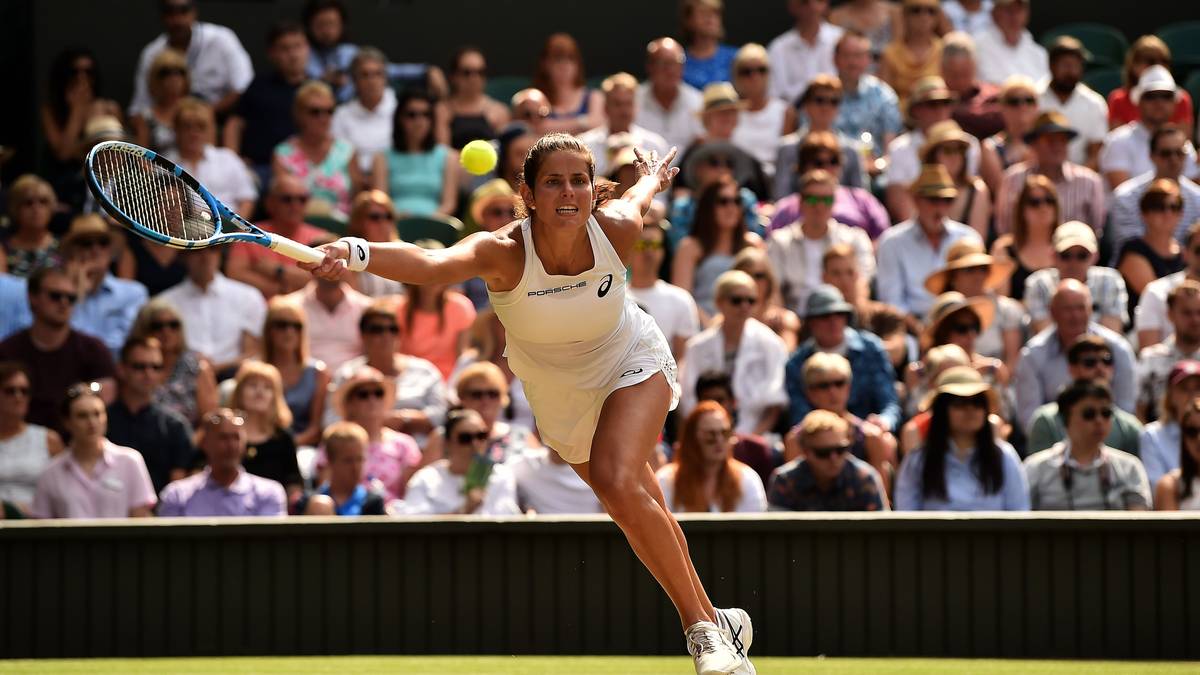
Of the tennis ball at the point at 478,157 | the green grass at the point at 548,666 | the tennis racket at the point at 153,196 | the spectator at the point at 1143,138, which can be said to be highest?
the spectator at the point at 1143,138

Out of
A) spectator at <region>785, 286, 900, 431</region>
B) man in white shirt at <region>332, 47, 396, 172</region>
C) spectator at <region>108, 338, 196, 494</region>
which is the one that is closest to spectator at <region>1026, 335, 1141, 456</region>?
spectator at <region>785, 286, 900, 431</region>

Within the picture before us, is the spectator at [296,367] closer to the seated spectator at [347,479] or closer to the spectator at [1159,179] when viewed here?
the seated spectator at [347,479]

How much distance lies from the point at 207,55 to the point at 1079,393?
22.8 ft

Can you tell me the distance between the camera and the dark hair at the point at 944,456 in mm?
8016

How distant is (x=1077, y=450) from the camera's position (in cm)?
820

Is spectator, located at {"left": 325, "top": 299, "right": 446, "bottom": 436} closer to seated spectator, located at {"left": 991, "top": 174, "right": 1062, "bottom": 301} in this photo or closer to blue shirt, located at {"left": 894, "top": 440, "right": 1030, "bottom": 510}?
blue shirt, located at {"left": 894, "top": 440, "right": 1030, "bottom": 510}

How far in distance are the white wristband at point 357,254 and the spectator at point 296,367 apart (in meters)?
4.68

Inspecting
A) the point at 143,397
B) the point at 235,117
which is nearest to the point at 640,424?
the point at 143,397

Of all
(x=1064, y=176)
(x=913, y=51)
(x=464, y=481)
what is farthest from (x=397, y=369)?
(x=913, y=51)

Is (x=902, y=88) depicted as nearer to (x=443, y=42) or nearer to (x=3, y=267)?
(x=443, y=42)

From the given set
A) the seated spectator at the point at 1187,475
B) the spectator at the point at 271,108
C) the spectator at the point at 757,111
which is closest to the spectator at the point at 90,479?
the spectator at the point at 271,108

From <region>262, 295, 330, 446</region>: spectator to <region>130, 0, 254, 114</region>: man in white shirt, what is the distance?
3.45 metres

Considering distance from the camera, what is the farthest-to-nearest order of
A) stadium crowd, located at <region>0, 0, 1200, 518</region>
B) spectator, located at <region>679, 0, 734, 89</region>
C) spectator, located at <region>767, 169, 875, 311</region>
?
spectator, located at <region>679, 0, 734, 89</region> → spectator, located at <region>767, 169, 875, 311</region> → stadium crowd, located at <region>0, 0, 1200, 518</region>

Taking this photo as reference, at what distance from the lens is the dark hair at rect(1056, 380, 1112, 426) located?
8219mm
